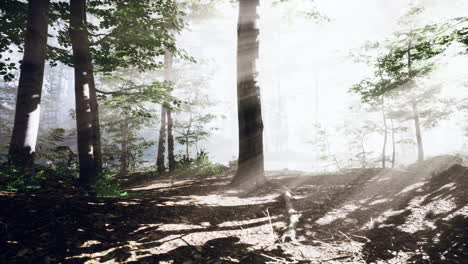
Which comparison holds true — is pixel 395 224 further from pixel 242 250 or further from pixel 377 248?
pixel 242 250

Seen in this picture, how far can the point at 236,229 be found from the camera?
3396 millimetres

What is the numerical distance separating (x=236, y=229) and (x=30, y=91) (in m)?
5.67

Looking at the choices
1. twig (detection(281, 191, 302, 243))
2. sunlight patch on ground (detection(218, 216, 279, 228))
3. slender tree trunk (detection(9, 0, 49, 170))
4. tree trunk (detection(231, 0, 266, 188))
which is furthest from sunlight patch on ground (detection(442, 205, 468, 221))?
slender tree trunk (detection(9, 0, 49, 170))

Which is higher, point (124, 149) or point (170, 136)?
point (170, 136)

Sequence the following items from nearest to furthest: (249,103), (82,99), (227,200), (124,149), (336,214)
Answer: (336,214) < (227,200) < (82,99) < (249,103) < (124,149)

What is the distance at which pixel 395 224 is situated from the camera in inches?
138

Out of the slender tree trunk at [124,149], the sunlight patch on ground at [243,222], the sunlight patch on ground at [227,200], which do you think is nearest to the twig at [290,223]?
the sunlight patch on ground at [243,222]

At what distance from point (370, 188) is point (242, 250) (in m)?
4.30

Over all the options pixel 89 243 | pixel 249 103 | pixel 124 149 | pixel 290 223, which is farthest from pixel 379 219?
pixel 124 149

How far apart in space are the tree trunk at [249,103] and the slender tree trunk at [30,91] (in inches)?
196

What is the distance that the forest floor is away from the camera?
239 centimetres

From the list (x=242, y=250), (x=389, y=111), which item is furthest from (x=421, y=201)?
(x=389, y=111)

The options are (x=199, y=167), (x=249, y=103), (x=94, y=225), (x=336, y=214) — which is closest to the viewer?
(x=94, y=225)

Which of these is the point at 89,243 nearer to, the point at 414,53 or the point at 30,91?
the point at 30,91
